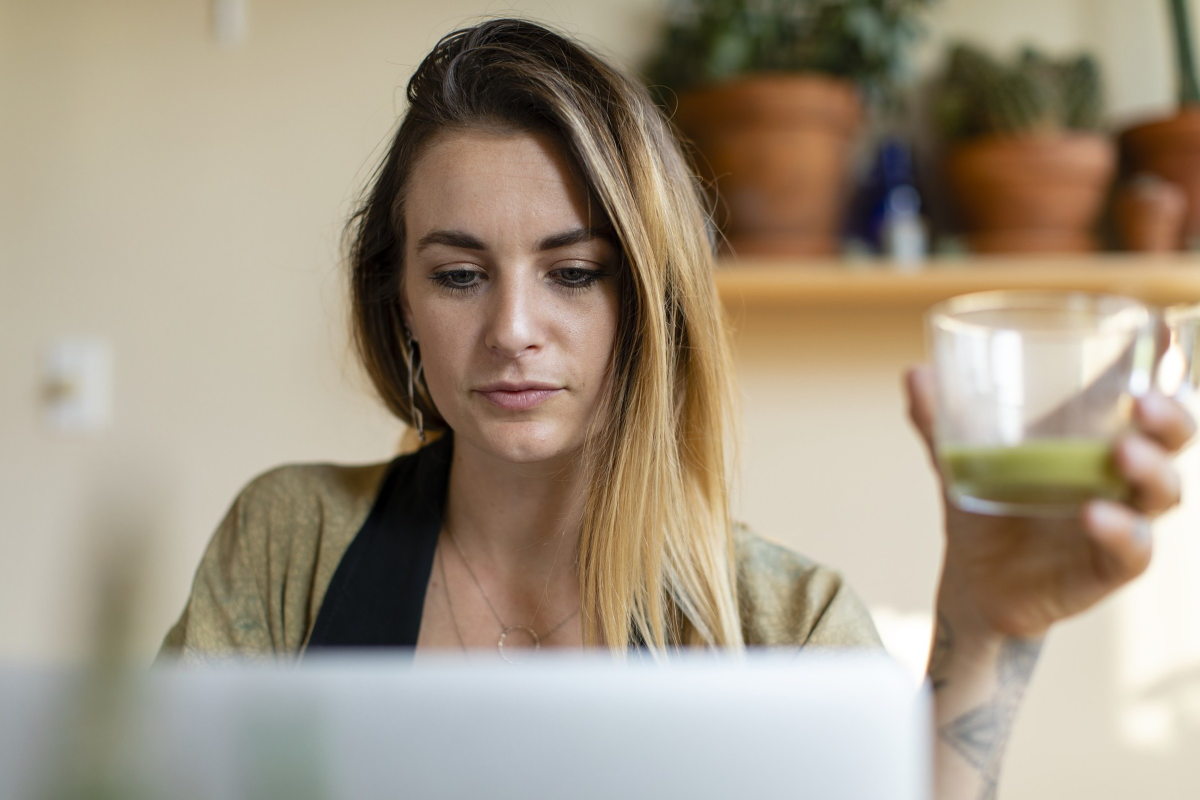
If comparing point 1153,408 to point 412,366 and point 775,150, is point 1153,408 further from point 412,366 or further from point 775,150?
point 775,150

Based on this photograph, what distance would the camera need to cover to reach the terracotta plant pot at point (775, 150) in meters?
1.57

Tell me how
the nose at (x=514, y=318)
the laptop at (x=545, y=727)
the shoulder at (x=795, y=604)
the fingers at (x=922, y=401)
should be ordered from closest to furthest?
the laptop at (x=545, y=727) < the fingers at (x=922, y=401) < the nose at (x=514, y=318) < the shoulder at (x=795, y=604)

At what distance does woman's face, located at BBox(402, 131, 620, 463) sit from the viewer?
0.91 metres

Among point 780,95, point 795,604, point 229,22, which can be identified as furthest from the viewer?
point 229,22

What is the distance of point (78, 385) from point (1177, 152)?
5.86ft

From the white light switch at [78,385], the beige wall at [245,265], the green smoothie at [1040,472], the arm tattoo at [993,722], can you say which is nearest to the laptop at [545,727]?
the green smoothie at [1040,472]

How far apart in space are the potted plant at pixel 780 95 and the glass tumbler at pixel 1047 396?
107 cm

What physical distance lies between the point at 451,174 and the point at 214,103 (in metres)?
0.95

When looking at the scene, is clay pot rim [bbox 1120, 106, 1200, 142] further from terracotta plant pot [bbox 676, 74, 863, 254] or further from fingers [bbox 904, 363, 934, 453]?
fingers [bbox 904, 363, 934, 453]

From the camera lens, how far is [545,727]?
0.31 metres

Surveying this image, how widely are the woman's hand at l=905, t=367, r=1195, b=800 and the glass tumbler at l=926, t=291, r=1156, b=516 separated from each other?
0.05 feet

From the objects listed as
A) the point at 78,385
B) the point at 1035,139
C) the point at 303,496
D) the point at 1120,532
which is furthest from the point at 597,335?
the point at 78,385

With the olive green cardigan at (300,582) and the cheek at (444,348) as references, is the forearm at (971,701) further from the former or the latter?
the cheek at (444,348)

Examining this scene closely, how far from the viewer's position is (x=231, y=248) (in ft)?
5.60
